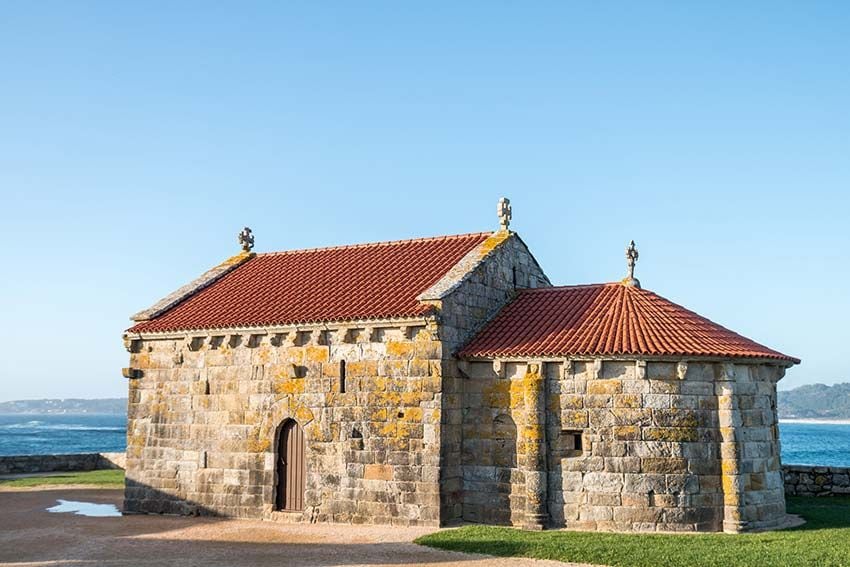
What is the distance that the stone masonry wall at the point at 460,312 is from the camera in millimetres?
17516

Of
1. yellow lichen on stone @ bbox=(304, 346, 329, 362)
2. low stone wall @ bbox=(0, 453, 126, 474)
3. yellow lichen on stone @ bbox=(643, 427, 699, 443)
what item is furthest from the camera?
low stone wall @ bbox=(0, 453, 126, 474)

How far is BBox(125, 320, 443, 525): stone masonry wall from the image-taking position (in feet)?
57.7

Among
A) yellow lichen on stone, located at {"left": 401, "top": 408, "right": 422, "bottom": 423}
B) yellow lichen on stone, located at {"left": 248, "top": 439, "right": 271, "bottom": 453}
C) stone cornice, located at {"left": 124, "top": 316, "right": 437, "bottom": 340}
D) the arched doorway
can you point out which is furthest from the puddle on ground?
yellow lichen on stone, located at {"left": 401, "top": 408, "right": 422, "bottom": 423}

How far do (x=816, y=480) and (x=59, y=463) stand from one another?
92.9ft

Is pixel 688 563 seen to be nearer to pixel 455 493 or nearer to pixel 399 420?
pixel 455 493

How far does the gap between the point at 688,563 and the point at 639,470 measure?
11.2 ft

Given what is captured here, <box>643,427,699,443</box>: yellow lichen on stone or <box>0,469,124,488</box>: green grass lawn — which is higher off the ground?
<box>643,427,699,443</box>: yellow lichen on stone

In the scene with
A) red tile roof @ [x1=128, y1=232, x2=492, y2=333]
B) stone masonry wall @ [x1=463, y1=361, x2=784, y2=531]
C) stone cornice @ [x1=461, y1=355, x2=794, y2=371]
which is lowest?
stone masonry wall @ [x1=463, y1=361, x2=784, y2=531]

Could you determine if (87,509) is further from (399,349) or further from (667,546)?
(667,546)

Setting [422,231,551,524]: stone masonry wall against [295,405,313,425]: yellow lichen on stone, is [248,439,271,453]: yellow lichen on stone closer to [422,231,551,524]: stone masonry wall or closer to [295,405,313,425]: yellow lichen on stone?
[295,405,313,425]: yellow lichen on stone

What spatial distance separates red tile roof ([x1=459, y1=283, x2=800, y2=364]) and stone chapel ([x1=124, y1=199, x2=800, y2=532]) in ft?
0.19

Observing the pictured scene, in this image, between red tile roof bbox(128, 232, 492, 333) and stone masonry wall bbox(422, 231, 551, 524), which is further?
red tile roof bbox(128, 232, 492, 333)

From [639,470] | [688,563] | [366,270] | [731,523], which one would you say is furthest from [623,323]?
[366,270]

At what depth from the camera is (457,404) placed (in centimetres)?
1792
